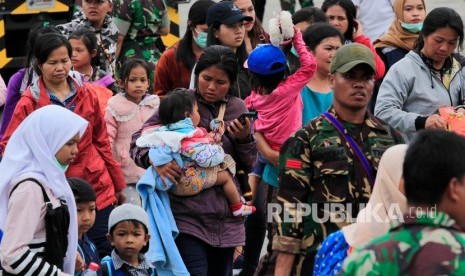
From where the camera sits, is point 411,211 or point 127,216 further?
point 127,216

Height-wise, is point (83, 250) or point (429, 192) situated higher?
point (429, 192)

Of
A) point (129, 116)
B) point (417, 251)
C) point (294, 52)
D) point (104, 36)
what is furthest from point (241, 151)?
point (417, 251)

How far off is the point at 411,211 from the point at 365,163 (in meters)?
1.98

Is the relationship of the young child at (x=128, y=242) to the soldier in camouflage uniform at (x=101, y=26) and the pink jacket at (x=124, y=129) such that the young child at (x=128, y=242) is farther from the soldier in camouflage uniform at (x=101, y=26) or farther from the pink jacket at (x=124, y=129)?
the soldier in camouflage uniform at (x=101, y=26)

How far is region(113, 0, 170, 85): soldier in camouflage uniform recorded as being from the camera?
40.8ft

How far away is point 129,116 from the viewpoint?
32.5 feet

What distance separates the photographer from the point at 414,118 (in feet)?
28.6

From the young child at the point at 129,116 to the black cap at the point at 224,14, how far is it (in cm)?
66

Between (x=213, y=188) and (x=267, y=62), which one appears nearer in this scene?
(x=213, y=188)

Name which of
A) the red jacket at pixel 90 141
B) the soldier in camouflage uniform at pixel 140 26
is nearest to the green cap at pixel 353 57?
the red jacket at pixel 90 141

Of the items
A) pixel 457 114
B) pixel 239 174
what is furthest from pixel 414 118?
pixel 239 174

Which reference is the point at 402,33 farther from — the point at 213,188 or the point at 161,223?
the point at 161,223

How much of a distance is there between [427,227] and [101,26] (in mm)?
7449

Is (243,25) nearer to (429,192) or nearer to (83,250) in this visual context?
(83,250)
